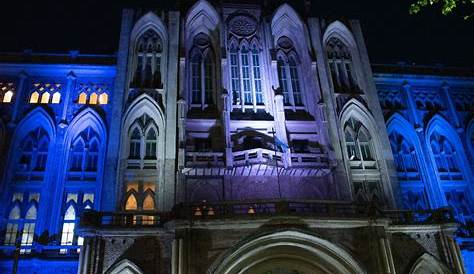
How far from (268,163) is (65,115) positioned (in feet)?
53.9

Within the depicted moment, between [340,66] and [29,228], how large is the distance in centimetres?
2802

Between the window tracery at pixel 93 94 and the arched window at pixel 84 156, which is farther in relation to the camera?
the window tracery at pixel 93 94

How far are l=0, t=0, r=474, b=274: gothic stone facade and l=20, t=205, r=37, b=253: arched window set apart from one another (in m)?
0.09

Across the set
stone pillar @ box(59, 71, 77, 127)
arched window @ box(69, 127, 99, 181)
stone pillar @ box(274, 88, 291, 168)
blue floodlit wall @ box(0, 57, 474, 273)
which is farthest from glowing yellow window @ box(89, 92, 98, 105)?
stone pillar @ box(274, 88, 291, 168)

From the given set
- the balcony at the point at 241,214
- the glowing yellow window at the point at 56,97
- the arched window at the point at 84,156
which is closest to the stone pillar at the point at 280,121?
the balcony at the point at 241,214

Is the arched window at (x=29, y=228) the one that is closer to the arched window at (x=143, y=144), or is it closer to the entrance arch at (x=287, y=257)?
the arched window at (x=143, y=144)

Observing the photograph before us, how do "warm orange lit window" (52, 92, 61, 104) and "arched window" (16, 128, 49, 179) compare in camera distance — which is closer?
"arched window" (16, 128, 49, 179)

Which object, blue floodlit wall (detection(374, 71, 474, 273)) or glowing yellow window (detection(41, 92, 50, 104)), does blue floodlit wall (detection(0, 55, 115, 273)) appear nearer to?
glowing yellow window (detection(41, 92, 50, 104))

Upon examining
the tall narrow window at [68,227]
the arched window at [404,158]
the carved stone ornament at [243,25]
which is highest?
the carved stone ornament at [243,25]

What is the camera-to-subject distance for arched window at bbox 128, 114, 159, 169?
29.1 m

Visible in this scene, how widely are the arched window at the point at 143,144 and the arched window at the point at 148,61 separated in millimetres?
3022

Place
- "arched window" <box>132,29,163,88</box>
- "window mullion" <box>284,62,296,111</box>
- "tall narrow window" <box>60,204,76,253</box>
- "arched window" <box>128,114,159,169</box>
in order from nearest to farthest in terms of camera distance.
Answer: "tall narrow window" <box>60,204,76,253</box>, "arched window" <box>128,114,159,169</box>, "arched window" <box>132,29,163,88</box>, "window mullion" <box>284,62,296,111</box>

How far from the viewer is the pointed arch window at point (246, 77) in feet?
106

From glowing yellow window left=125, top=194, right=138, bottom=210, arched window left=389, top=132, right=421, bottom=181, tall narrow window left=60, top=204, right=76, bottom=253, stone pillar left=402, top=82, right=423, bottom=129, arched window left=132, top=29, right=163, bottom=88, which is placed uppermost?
arched window left=132, top=29, right=163, bottom=88
